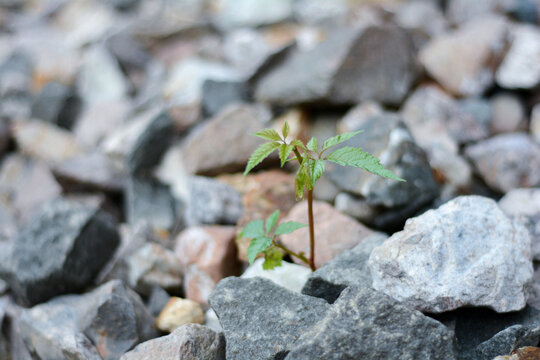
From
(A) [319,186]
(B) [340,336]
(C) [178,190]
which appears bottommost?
(C) [178,190]

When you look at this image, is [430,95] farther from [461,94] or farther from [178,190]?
[178,190]

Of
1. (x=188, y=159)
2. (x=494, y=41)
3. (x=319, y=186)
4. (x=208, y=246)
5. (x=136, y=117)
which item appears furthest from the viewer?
(x=136, y=117)

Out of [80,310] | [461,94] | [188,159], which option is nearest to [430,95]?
[461,94]

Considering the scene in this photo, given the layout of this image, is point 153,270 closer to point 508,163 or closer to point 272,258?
point 272,258

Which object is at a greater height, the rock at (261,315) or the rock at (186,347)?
the rock at (261,315)

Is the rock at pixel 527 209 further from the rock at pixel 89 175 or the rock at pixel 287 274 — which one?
the rock at pixel 89 175

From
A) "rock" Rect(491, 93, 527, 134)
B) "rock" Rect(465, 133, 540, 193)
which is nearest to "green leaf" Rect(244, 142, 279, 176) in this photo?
"rock" Rect(465, 133, 540, 193)

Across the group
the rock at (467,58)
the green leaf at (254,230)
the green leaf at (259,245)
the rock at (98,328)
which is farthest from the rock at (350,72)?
the rock at (98,328)

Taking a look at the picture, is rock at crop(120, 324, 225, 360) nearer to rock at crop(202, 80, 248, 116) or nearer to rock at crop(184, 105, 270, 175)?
rock at crop(184, 105, 270, 175)
